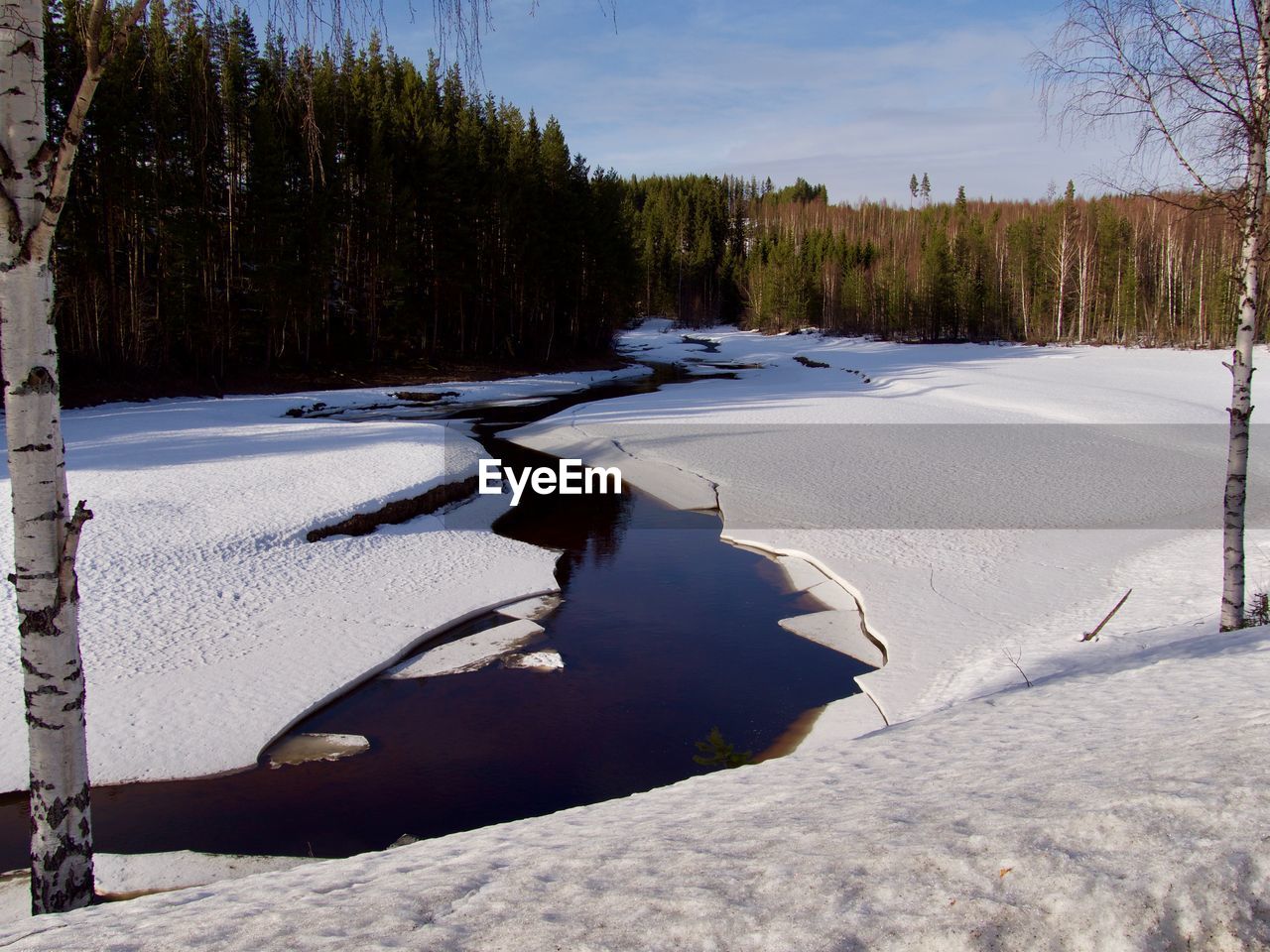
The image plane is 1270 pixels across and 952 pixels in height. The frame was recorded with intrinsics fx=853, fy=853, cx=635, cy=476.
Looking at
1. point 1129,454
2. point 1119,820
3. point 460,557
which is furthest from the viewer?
point 1129,454

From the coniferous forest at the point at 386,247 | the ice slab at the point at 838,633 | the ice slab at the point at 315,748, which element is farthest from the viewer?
the coniferous forest at the point at 386,247

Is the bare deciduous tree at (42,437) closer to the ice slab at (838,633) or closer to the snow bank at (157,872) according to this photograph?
the snow bank at (157,872)

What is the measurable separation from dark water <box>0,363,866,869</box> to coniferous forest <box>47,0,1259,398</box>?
4.38 meters

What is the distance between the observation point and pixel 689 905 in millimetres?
2693

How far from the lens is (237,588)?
30.6ft

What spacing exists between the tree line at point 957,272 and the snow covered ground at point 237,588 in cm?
3113

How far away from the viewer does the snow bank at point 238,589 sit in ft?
22.0

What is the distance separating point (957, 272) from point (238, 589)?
214ft

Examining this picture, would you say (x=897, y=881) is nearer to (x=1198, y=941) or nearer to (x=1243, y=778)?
(x=1198, y=941)

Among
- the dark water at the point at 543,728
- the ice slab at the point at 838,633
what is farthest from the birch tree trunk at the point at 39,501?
the ice slab at the point at 838,633

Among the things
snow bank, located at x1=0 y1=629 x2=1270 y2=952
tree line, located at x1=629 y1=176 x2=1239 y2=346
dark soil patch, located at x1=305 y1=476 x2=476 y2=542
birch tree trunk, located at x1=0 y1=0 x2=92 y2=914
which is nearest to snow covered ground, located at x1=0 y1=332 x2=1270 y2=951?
snow bank, located at x1=0 y1=629 x2=1270 y2=952

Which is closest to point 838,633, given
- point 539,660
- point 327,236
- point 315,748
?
point 539,660

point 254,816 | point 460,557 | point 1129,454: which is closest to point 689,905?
point 254,816

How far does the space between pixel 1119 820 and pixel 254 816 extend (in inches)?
204
